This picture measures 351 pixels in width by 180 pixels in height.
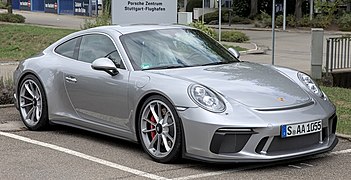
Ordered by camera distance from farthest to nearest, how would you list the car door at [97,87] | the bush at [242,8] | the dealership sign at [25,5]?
the dealership sign at [25,5] → the bush at [242,8] → the car door at [97,87]

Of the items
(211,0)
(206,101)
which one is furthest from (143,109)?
(211,0)

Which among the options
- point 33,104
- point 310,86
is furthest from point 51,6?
point 310,86

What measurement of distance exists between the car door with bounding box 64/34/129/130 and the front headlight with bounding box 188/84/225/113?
0.89 meters

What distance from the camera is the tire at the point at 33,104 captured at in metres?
8.08

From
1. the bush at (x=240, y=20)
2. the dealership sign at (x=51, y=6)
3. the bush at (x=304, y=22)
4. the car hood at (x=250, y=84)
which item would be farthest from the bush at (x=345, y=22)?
the car hood at (x=250, y=84)

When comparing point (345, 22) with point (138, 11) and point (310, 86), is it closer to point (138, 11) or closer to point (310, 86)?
point (138, 11)

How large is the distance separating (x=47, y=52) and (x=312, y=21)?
3124 cm

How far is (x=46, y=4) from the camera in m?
54.7

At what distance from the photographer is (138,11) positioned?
13.4 metres

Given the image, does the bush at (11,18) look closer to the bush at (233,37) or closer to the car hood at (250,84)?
the bush at (233,37)

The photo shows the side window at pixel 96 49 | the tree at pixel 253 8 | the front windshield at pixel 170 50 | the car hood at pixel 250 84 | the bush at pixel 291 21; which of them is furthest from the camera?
the tree at pixel 253 8

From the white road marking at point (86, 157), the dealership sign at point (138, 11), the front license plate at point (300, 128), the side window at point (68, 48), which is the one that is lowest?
the white road marking at point (86, 157)

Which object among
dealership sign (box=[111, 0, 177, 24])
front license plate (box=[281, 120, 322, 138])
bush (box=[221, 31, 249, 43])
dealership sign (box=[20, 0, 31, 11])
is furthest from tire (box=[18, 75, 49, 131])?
dealership sign (box=[20, 0, 31, 11])

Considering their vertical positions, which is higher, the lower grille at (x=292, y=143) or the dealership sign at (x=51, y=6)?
the dealership sign at (x=51, y=6)
